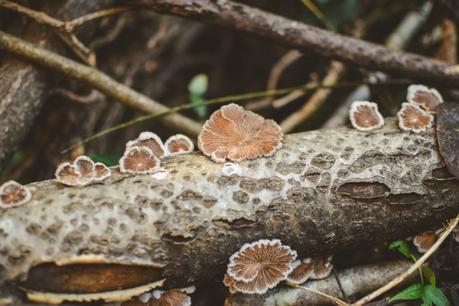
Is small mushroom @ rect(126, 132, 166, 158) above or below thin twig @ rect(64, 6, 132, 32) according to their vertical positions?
below

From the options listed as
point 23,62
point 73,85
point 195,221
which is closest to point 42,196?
point 195,221

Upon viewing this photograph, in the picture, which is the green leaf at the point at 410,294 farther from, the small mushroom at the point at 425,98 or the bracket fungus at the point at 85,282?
the bracket fungus at the point at 85,282

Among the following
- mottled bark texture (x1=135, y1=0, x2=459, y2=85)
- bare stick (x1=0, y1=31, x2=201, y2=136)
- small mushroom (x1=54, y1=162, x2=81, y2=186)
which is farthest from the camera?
mottled bark texture (x1=135, y1=0, x2=459, y2=85)

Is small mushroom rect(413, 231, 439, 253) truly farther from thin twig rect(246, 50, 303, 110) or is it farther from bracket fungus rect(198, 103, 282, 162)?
thin twig rect(246, 50, 303, 110)

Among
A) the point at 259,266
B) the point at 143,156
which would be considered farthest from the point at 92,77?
the point at 259,266

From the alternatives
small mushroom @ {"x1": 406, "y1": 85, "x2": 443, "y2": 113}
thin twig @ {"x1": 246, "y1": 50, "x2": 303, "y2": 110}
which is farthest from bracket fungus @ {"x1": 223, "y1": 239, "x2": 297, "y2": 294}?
thin twig @ {"x1": 246, "y1": 50, "x2": 303, "y2": 110}

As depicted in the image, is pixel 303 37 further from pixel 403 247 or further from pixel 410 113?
pixel 403 247
